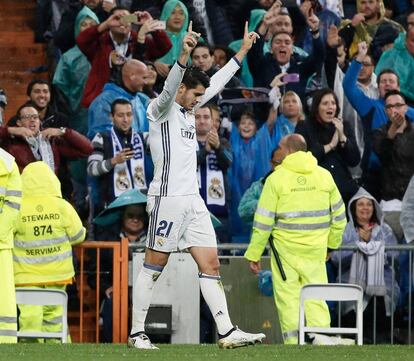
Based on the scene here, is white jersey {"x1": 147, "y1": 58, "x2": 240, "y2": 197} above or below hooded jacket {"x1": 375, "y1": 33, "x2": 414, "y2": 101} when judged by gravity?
below

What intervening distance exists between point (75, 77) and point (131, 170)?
A: 2.04m

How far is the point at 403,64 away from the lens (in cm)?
1927

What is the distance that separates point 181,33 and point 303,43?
1.47 meters

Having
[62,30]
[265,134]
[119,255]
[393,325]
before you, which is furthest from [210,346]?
[62,30]

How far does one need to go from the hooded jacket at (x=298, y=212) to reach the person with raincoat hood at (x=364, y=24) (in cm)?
441

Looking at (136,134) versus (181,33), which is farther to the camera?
(181,33)

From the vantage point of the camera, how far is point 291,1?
19578 millimetres

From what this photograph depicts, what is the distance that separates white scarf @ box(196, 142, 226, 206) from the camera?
56.6 feet

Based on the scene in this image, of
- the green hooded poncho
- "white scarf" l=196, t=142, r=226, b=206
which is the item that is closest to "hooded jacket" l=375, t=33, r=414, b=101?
the green hooded poncho

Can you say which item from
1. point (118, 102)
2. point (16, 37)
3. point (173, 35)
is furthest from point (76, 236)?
point (16, 37)

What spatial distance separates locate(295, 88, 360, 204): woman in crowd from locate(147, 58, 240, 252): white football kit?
4.40 m

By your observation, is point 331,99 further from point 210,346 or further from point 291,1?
point 210,346

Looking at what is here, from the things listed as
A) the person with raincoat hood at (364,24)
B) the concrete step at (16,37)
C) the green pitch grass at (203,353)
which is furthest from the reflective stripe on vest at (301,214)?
the concrete step at (16,37)

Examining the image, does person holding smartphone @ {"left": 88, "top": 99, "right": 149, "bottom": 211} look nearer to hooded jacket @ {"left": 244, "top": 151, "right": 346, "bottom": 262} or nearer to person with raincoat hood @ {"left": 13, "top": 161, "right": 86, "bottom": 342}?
person with raincoat hood @ {"left": 13, "top": 161, "right": 86, "bottom": 342}
